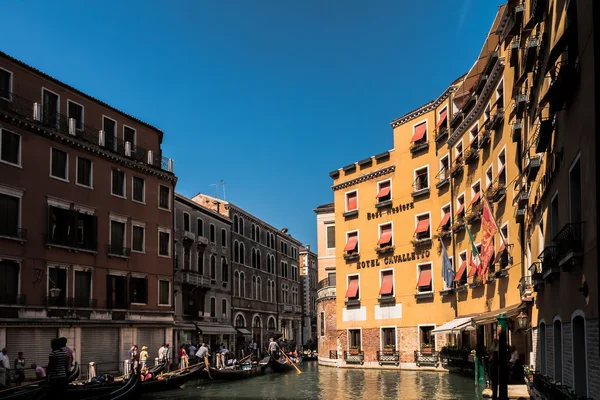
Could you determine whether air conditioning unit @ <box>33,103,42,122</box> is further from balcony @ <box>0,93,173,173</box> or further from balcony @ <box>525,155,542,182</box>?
balcony @ <box>525,155,542,182</box>

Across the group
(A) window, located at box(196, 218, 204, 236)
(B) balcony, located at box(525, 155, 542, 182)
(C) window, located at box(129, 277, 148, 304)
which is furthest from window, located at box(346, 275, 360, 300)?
(B) balcony, located at box(525, 155, 542, 182)

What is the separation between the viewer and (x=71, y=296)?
2408cm

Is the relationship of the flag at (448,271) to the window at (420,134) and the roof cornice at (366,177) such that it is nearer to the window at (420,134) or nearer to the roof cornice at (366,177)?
the window at (420,134)

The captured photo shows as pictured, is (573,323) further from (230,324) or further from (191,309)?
(230,324)

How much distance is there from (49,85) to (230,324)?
2186 centimetres

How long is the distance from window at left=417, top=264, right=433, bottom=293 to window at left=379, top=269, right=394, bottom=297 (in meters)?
1.66

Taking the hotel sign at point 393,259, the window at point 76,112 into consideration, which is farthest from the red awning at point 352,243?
the window at point 76,112

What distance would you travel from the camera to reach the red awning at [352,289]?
104 feet

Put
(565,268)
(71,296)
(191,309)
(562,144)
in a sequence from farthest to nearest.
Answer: (191,309) → (71,296) → (562,144) → (565,268)

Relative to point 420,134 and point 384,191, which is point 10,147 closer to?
point 384,191

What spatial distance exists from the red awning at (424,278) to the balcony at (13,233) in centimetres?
1553

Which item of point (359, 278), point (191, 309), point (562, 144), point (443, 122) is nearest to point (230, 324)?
point (191, 309)

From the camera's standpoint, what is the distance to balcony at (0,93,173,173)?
2258 centimetres

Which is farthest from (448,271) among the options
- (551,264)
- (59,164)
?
(59,164)
